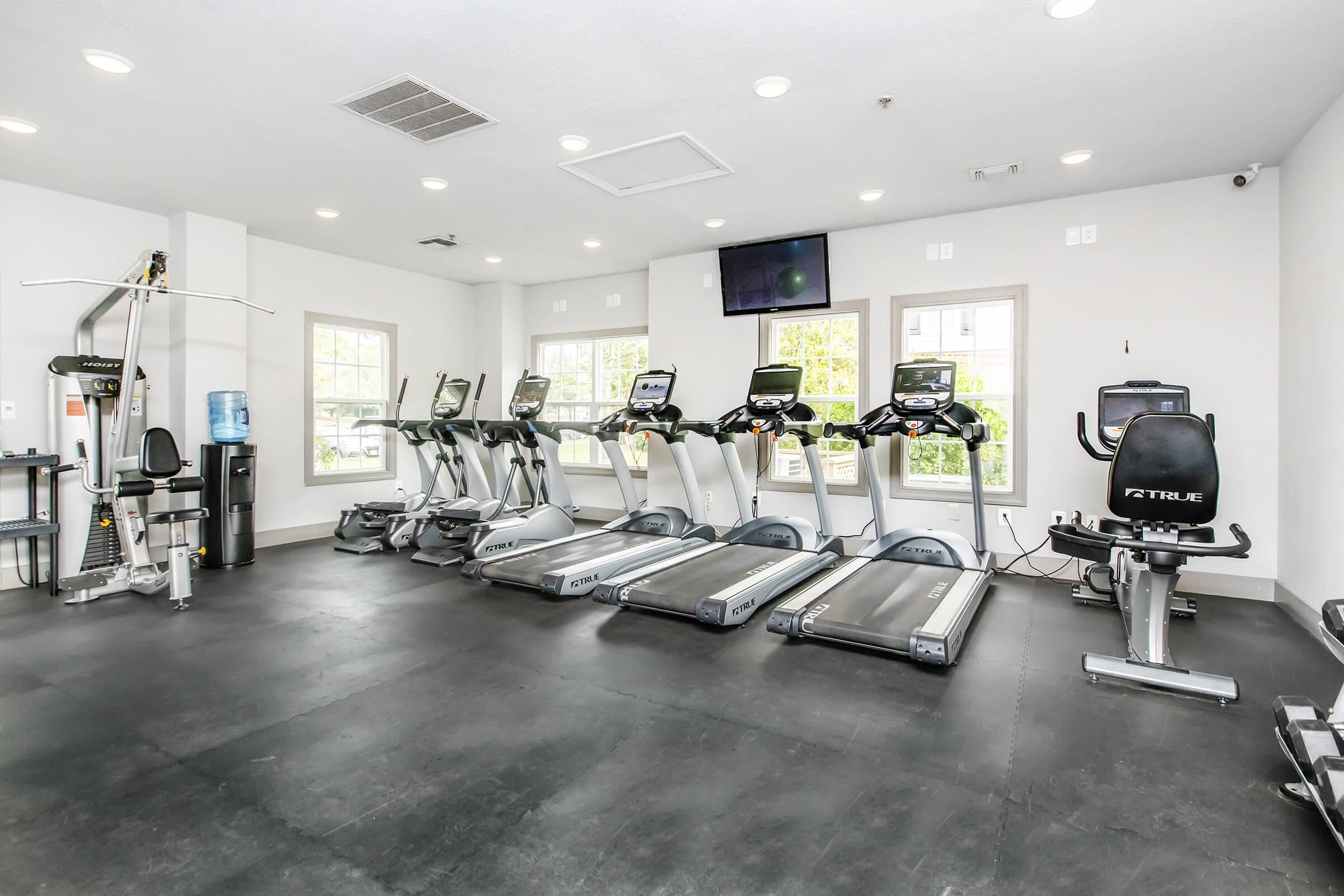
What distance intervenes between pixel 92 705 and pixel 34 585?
302 cm

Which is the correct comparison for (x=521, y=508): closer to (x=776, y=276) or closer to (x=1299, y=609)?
(x=776, y=276)

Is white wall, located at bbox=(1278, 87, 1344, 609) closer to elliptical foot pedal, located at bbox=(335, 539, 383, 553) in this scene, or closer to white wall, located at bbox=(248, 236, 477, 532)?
elliptical foot pedal, located at bbox=(335, 539, 383, 553)

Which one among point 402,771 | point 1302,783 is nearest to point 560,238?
point 402,771

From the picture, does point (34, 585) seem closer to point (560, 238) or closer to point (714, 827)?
point (560, 238)

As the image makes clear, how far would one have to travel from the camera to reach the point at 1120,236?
16.6 feet

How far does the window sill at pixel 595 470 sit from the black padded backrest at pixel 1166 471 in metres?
5.21

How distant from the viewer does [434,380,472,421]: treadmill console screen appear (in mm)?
7008

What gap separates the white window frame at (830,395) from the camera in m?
6.14

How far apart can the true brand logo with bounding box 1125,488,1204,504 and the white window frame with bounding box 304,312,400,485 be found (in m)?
7.10

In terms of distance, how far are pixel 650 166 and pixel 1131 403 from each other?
367cm

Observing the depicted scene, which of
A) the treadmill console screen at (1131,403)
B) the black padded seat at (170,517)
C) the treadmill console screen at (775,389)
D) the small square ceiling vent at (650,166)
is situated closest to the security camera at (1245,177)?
the treadmill console screen at (1131,403)

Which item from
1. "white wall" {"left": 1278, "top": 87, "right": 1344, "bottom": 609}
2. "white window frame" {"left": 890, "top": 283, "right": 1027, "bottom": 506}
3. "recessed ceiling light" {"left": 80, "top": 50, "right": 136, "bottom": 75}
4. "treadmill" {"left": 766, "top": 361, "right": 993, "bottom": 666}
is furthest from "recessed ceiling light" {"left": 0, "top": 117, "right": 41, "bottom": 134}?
"white wall" {"left": 1278, "top": 87, "right": 1344, "bottom": 609}

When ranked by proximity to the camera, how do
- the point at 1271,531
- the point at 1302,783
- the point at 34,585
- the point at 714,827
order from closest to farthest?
the point at 714,827 < the point at 1302,783 < the point at 1271,531 < the point at 34,585

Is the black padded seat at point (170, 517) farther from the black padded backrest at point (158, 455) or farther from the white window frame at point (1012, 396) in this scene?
the white window frame at point (1012, 396)
